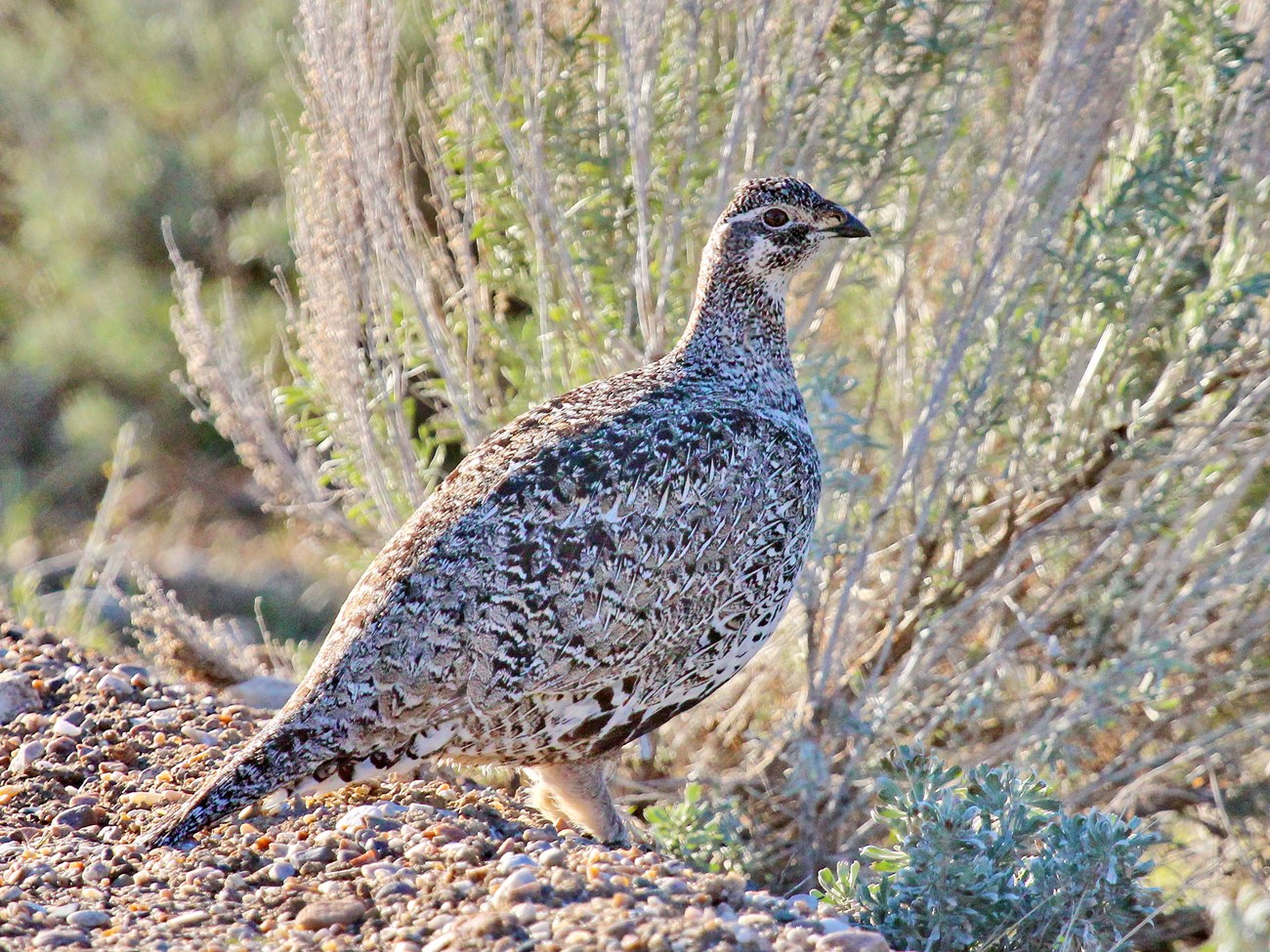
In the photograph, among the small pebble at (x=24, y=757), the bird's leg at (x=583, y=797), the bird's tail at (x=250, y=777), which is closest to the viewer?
the bird's tail at (x=250, y=777)

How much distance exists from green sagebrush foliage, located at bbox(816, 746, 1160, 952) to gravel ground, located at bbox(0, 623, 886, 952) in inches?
10.9

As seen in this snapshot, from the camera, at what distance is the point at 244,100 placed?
10.4 m

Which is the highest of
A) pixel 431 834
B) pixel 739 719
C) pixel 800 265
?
pixel 800 265

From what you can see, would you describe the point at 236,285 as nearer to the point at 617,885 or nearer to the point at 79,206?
the point at 79,206

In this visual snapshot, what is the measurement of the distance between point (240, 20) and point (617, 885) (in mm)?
8915

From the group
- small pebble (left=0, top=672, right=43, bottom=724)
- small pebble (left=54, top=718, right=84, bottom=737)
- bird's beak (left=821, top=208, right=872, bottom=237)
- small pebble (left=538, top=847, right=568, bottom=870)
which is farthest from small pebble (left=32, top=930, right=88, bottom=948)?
bird's beak (left=821, top=208, right=872, bottom=237)

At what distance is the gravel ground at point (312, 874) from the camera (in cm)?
290

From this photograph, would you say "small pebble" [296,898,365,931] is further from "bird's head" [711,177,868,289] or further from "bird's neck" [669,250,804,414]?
"bird's head" [711,177,868,289]

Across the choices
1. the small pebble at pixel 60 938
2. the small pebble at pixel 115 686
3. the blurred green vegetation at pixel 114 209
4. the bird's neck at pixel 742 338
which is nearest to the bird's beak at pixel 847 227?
the bird's neck at pixel 742 338

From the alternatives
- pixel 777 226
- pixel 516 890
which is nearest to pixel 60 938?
pixel 516 890

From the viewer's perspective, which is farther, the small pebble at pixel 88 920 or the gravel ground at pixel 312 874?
the small pebble at pixel 88 920

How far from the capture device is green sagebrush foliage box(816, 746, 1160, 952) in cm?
339

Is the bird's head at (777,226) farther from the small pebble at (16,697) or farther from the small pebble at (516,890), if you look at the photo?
the small pebble at (16,697)

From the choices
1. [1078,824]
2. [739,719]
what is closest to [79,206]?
[739,719]
